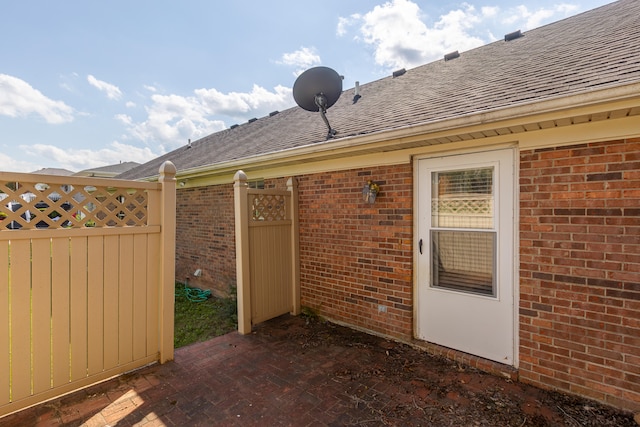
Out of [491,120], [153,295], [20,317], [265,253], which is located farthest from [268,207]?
[491,120]

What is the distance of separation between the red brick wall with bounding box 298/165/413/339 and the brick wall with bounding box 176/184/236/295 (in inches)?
88.6

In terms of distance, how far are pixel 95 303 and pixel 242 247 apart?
180cm

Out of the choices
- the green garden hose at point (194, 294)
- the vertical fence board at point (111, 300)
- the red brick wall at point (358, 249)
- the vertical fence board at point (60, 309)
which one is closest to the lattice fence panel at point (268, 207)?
the red brick wall at point (358, 249)

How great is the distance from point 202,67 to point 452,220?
8969 mm

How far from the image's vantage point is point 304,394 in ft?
9.18

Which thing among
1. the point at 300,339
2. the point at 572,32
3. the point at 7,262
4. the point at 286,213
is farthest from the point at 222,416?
the point at 572,32

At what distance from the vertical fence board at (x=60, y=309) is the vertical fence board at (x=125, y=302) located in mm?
438

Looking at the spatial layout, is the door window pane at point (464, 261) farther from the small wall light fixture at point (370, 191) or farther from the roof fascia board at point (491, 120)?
the roof fascia board at point (491, 120)

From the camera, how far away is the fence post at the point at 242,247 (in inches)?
166

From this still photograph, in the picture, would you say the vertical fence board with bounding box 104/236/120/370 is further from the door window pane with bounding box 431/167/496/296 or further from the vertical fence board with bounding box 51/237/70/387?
the door window pane with bounding box 431/167/496/296

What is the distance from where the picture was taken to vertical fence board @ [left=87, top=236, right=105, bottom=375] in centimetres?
288

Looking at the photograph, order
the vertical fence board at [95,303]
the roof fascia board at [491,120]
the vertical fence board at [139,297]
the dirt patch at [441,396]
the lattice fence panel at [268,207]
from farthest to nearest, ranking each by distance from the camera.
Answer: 1. the lattice fence panel at [268,207]
2. the vertical fence board at [139,297]
3. the vertical fence board at [95,303]
4. the dirt patch at [441,396]
5. the roof fascia board at [491,120]

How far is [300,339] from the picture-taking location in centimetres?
406

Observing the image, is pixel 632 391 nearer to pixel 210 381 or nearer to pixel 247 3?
pixel 210 381
